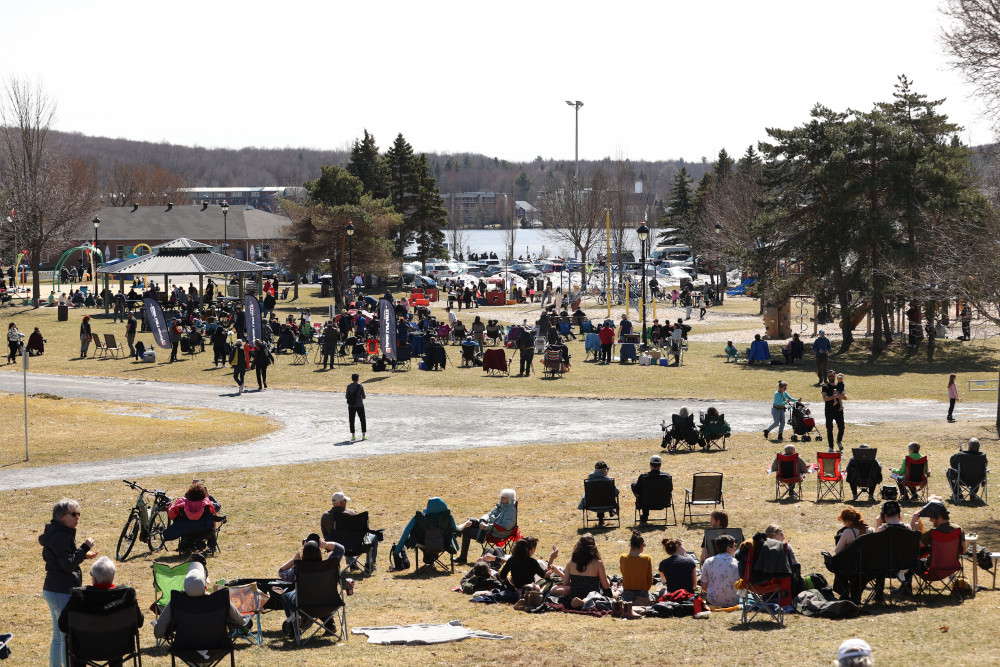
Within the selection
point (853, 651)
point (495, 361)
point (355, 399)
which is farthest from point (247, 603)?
point (495, 361)

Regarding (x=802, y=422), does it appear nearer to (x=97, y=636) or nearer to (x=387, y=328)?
(x=387, y=328)

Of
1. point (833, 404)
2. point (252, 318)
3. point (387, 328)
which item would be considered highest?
point (252, 318)

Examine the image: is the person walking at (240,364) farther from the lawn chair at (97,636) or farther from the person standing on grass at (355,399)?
the lawn chair at (97,636)

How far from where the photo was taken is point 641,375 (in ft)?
114

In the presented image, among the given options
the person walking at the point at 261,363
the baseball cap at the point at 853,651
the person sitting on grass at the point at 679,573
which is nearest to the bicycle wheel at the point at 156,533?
the person sitting on grass at the point at 679,573

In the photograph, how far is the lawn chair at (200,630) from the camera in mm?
9047

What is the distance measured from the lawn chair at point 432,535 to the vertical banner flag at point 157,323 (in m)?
28.0

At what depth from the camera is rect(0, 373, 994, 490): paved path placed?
21438mm

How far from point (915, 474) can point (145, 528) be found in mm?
11674

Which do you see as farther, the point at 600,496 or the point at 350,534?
the point at 600,496

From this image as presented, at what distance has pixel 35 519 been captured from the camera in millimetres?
16406

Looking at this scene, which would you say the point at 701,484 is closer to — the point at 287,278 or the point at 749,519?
the point at 749,519

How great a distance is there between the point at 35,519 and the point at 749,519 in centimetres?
1131

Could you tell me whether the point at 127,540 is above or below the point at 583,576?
below
